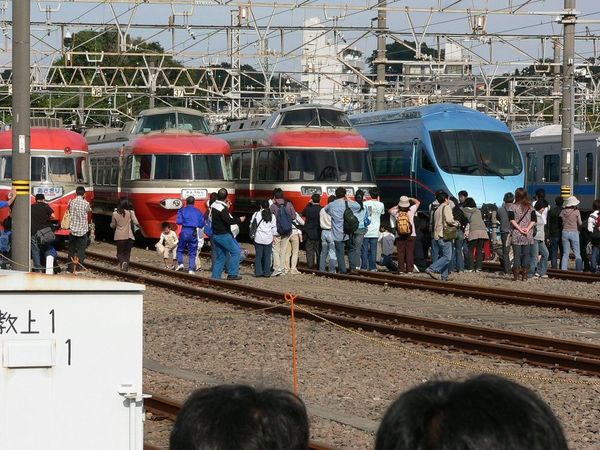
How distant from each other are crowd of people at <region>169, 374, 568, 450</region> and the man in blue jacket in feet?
73.0

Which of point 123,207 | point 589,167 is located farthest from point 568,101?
point 123,207

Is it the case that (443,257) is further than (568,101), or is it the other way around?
(568,101)

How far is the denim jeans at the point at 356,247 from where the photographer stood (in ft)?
83.7

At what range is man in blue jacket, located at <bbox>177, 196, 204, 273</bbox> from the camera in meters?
24.9

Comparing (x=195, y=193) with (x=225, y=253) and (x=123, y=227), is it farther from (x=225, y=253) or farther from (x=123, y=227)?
(x=225, y=253)

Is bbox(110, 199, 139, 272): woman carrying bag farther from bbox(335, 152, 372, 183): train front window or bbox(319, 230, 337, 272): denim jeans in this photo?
bbox(335, 152, 372, 183): train front window

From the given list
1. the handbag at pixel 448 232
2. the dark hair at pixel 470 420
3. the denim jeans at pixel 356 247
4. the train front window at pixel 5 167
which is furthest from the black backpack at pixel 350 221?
the dark hair at pixel 470 420

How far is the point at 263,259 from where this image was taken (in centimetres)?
2536

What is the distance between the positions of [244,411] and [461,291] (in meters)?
19.4

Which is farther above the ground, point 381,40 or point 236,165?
point 381,40

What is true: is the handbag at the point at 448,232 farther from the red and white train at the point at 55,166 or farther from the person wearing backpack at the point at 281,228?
the red and white train at the point at 55,166

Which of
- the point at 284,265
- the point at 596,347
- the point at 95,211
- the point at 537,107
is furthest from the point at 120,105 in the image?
the point at 596,347

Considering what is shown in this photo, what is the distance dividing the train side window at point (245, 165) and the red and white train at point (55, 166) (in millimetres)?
4244

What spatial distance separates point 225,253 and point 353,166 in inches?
367
